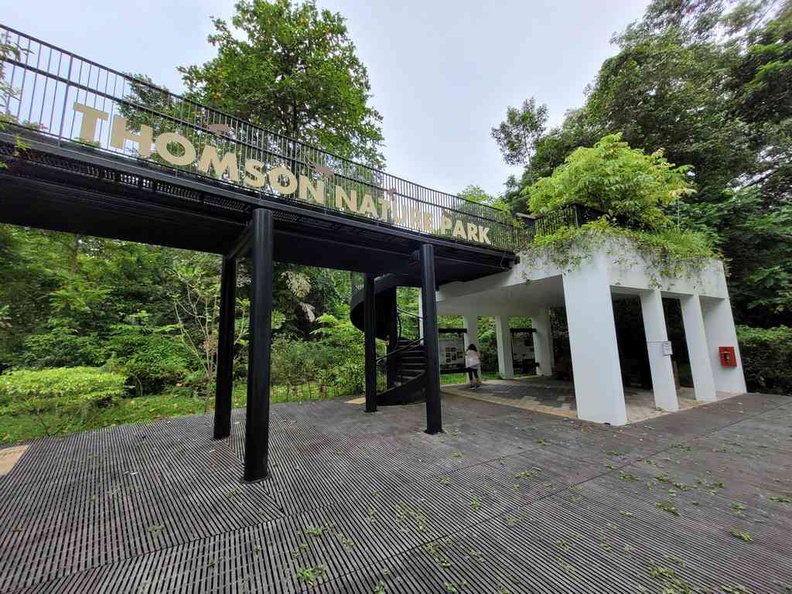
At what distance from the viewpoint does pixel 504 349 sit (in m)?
11.4

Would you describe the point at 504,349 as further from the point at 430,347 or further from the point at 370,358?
the point at 430,347

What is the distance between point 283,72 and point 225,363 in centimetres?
1203

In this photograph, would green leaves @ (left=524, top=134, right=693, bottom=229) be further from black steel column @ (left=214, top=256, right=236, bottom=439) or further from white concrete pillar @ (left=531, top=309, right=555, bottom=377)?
black steel column @ (left=214, top=256, right=236, bottom=439)

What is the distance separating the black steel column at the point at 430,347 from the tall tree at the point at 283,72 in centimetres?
974

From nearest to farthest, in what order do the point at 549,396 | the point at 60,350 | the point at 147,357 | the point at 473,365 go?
the point at 60,350 → the point at 549,396 → the point at 147,357 → the point at 473,365

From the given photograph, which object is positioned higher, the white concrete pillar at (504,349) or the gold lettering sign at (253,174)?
the gold lettering sign at (253,174)

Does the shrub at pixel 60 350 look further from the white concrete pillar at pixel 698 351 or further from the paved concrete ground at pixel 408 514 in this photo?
the white concrete pillar at pixel 698 351

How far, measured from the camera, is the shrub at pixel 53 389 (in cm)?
461

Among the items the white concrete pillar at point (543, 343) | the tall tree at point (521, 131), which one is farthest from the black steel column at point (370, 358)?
the tall tree at point (521, 131)

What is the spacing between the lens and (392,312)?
806cm

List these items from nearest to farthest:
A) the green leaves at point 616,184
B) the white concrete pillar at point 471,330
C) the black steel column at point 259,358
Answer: the black steel column at point 259,358 < the green leaves at point 616,184 < the white concrete pillar at point 471,330

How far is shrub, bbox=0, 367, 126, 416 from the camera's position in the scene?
4.61 meters

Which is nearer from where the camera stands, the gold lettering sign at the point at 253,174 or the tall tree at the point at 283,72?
the gold lettering sign at the point at 253,174

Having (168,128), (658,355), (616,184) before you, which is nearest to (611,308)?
(658,355)
